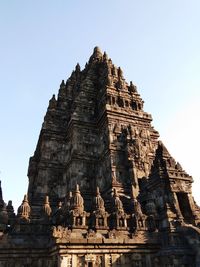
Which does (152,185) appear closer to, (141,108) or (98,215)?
(98,215)

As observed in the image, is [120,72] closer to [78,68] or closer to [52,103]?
[52,103]

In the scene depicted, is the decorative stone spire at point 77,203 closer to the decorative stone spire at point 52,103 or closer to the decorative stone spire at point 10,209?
the decorative stone spire at point 10,209

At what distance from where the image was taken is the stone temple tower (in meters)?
16.3

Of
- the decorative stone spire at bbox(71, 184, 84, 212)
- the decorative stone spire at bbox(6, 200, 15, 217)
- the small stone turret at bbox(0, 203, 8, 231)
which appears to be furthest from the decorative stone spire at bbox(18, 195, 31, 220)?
the decorative stone spire at bbox(71, 184, 84, 212)

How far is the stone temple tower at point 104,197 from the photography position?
53.4ft

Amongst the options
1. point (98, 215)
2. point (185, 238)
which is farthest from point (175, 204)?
point (98, 215)

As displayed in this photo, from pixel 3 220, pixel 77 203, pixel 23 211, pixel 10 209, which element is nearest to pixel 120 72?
pixel 77 203

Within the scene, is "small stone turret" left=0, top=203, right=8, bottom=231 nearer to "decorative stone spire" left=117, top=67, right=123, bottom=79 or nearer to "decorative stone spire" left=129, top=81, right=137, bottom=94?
"decorative stone spire" left=129, top=81, right=137, bottom=94

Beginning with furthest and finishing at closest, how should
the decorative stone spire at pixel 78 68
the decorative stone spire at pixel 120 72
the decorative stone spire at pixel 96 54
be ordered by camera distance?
1. the decorative stone spire at pixel 78 68
2. the decorative stone spire at pixel 96 54
3. the decorative stone spire at pixel 120 72

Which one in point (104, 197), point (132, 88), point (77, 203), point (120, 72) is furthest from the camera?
point (120, 72)

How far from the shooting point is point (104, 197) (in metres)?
25.5

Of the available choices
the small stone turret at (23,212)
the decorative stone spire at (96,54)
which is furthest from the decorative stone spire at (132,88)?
the small stone turret at (23,212)

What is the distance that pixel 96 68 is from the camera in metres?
44.4

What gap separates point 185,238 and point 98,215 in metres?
6.10
